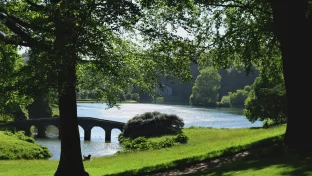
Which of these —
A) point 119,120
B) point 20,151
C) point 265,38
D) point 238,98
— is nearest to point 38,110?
point 119,120

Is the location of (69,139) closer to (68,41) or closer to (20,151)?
(68,41)

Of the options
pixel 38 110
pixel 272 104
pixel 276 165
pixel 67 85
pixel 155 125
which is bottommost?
pixel 155 125

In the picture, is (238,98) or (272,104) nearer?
(272,104)

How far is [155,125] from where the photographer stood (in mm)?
51562

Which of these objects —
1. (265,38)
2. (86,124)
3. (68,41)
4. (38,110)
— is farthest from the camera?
(38,110)

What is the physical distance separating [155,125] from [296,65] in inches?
1468

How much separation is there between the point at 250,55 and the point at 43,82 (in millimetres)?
13236

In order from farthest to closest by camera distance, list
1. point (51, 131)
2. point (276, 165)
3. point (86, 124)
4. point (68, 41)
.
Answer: point (51, 131), point (86, 124), point (68, 41), point (276, 165)

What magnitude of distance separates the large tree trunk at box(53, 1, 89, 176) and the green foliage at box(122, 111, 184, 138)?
112 ft

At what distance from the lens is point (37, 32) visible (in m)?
14.1

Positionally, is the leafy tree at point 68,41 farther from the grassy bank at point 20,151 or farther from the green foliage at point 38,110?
the green foliage at point 38,110

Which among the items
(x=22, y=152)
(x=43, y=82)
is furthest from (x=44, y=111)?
(x=43, y=82)

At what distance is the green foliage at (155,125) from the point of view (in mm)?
51250

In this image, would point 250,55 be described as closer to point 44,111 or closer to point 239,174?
point 239,174
